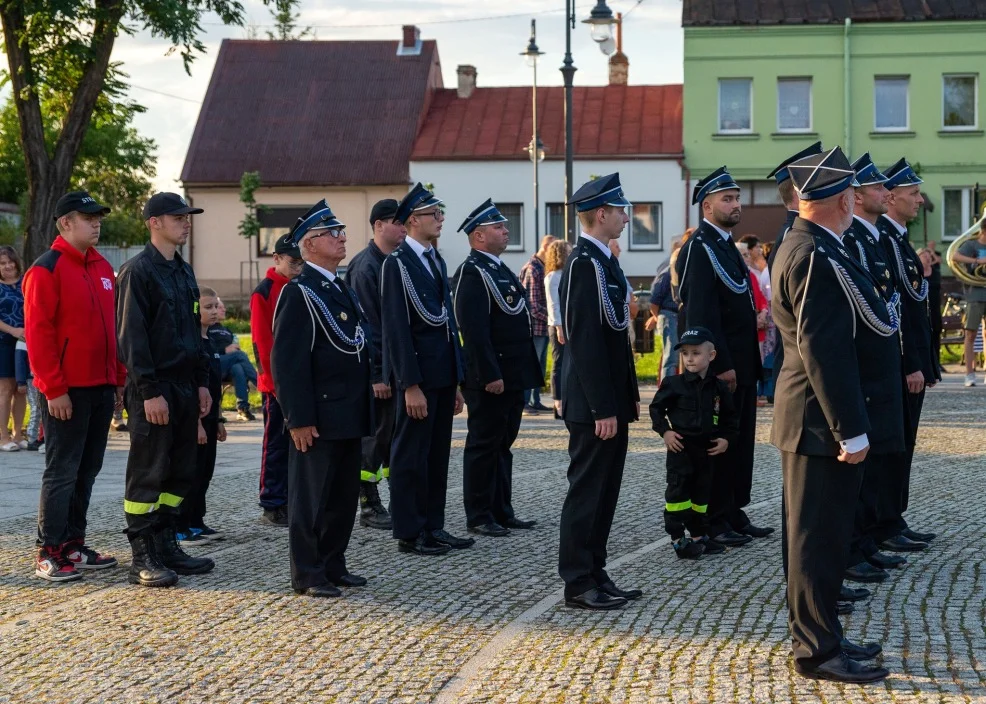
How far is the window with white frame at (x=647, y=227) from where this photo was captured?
4312cm

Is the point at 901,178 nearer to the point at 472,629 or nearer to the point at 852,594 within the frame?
the point at 852,594

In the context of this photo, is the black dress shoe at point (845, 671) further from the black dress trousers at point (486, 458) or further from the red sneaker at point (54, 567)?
the red sneaker at point (54, 567)

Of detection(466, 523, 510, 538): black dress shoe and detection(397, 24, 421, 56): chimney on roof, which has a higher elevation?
detection(397, 24, 421, 56): chimney on roof

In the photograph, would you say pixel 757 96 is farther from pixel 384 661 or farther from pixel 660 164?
pixel 384 661

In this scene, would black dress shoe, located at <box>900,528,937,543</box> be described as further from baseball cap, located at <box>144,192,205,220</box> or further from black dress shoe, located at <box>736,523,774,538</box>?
baseball cap, located at <box>144,192,205,220</box>

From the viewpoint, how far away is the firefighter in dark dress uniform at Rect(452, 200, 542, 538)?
8.88 metres

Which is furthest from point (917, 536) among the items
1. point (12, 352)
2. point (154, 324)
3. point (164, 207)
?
point (12, 352)

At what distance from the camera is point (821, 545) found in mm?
5516

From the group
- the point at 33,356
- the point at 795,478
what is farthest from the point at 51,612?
the point at 795,478

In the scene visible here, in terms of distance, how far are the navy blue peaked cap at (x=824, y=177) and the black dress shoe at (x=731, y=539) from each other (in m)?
3.26

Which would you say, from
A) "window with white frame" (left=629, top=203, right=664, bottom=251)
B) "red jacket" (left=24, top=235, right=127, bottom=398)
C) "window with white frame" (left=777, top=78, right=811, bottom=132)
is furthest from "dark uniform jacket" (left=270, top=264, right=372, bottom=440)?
"window with white frame" (left=777, top=78, right=811, bottom=132)

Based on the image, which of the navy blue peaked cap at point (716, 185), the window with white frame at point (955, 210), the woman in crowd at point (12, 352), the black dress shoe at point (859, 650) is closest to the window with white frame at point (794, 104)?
the window with white frame at point (955, 210)

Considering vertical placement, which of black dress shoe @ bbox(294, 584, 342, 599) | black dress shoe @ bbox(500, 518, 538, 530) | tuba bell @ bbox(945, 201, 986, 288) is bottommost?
black dress shoe @ bbox(294, 584, 342, 599)

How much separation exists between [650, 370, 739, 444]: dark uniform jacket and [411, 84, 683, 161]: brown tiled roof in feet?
114
